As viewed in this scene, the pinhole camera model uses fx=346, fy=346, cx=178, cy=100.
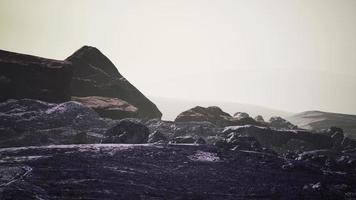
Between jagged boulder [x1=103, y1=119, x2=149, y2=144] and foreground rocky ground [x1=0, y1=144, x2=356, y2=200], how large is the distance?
25.9 inches

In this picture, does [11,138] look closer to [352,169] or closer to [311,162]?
[311,162]

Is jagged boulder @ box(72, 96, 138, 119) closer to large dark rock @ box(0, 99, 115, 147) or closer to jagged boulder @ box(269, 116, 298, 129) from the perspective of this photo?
large dark rock @ box(0, 99, 115, 147)

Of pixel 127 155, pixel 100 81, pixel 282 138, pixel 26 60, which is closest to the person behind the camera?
pixel 127 155

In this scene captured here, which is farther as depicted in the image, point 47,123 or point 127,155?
point 47,123

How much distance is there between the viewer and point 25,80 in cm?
1254

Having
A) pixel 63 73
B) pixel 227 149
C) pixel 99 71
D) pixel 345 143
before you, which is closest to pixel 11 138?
pixel 63 73

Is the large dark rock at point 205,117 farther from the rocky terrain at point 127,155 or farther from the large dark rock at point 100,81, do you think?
the large dark rock at point 100,81

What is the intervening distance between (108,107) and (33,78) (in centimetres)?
304

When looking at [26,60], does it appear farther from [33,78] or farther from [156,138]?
[156,138]

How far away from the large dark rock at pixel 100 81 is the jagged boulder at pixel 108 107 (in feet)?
3.09

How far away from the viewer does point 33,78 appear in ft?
41.7

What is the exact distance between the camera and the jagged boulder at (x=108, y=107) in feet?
45.2

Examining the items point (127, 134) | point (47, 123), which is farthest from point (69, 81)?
point (127, 134)

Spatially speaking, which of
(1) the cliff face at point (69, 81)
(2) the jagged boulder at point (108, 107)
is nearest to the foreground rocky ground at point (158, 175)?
(1) the cliff face at point (69, 81)
